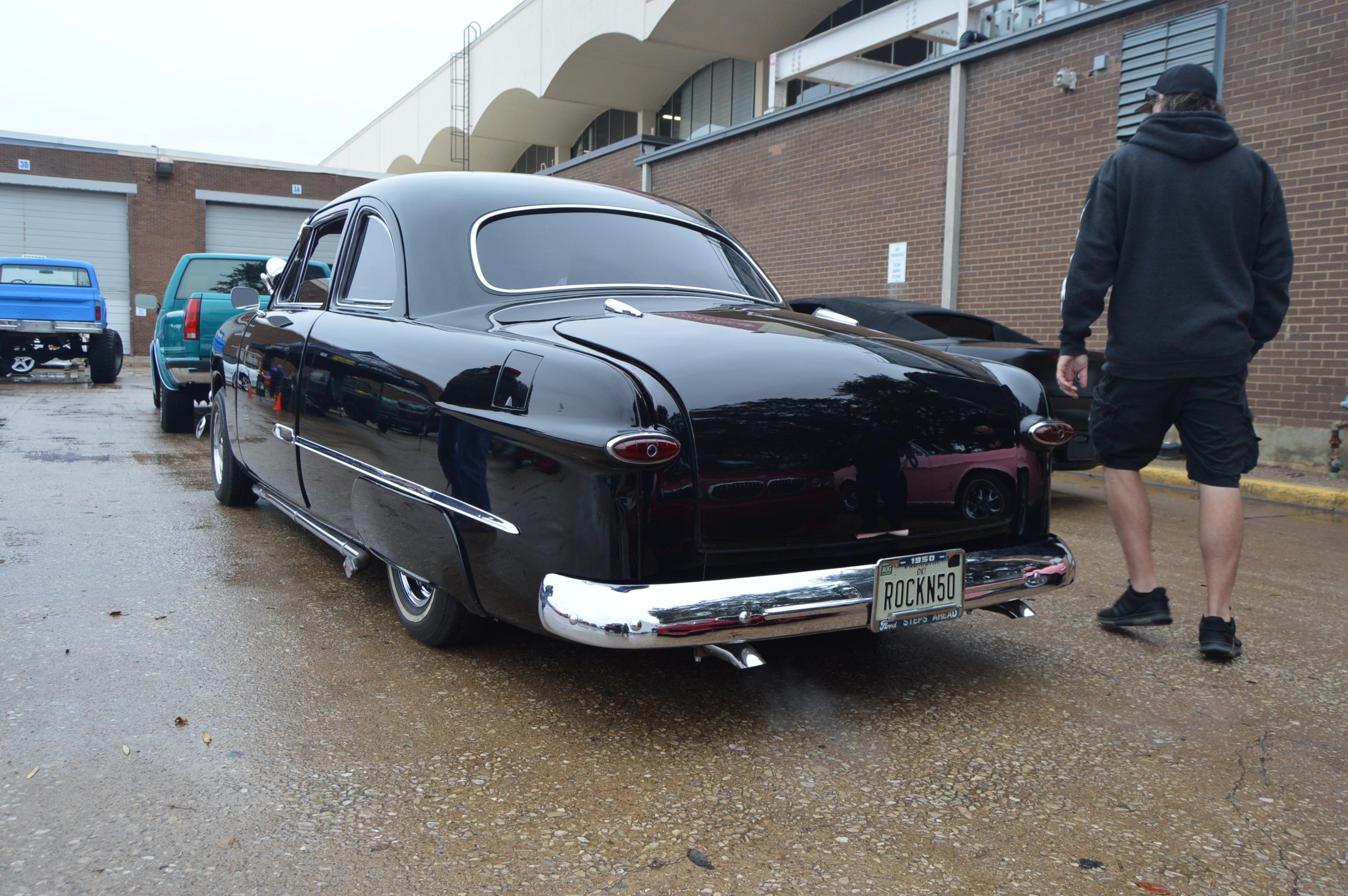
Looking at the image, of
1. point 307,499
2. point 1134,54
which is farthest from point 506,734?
point 1134,54

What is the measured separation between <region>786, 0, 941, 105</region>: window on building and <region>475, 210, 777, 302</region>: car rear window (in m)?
15.9

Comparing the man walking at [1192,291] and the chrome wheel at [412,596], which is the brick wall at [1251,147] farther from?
the chrome wheel at [412,596]

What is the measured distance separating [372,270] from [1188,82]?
3.03 meters

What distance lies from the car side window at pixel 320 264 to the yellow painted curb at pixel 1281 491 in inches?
228

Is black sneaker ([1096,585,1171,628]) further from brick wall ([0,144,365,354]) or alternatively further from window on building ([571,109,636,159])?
brick wall ([0,144,365,354])

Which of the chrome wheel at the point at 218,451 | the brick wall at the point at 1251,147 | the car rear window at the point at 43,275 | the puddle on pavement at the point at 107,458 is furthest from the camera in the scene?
the car rear window at the point at 43,275

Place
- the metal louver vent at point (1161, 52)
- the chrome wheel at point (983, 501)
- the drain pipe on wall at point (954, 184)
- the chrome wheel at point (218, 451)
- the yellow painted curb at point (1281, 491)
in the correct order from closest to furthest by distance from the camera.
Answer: the chrome wheel at point (983, 501) → the chrome wheel at point (218, 451) → the yellow painted curb at point (1281, 491) → the metal louver vent at point (1161, 52) → the drain pipe on wall at point (954, 184)

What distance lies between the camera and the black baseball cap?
3516mm

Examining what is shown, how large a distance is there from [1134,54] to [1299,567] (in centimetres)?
697

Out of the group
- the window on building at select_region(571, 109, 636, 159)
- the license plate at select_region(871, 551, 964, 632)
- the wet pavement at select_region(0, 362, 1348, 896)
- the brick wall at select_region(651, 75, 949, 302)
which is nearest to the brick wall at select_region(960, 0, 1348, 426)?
the brick wall at select_region(651, 75, 949, 302)

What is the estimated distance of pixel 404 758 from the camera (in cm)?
259

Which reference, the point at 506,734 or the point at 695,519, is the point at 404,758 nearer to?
the point at 506,734

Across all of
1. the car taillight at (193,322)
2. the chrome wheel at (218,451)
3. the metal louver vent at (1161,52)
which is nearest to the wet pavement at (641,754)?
the chrome wheel at (218,451)

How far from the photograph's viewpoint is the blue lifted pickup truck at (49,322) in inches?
645
